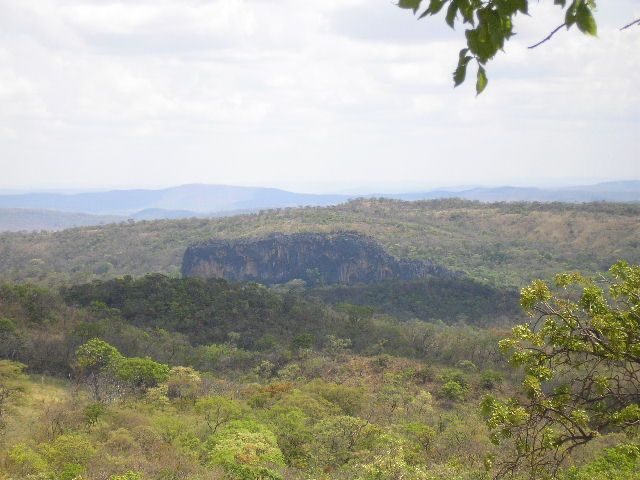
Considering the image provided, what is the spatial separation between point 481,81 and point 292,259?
4024 inches

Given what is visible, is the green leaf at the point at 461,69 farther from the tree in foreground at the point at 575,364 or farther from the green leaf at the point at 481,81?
the tree in foreground at the point at 575,364

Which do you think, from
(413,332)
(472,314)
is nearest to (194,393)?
(413,332)

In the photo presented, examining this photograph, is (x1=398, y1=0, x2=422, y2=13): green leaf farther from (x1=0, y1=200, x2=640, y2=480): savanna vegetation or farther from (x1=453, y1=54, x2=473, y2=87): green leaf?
(x1=0, y1=200, x2=640, y2=480): savanna vegetation

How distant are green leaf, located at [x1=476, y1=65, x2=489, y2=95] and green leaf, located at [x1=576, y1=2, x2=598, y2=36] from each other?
1.48 ft

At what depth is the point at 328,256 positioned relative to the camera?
338ft

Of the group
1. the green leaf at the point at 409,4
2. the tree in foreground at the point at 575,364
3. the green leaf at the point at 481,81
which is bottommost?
the tree in foreground at the point at 575,364

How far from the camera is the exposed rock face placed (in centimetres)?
9600

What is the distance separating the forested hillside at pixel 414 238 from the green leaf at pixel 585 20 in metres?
73.4

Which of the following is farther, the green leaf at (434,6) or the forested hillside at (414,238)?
the forested hillside at (414,238)

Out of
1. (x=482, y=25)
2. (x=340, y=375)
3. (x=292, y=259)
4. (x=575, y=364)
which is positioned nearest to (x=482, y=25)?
(x=482, y=25)

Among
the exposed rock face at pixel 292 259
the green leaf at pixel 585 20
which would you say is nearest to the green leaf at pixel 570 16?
the green leaf at pixel 585 20

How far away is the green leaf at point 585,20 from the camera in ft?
8.04

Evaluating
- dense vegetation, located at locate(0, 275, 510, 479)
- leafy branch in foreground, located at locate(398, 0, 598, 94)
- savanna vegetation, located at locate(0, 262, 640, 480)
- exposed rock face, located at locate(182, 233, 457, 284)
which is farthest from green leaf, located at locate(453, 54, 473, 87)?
exposed rock face, located at locate(182, 233, 457, 284)

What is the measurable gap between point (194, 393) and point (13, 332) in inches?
592
